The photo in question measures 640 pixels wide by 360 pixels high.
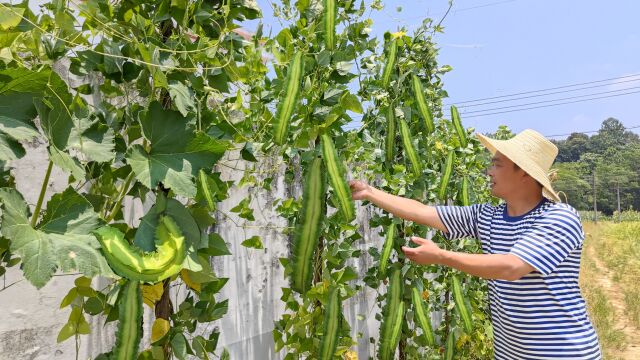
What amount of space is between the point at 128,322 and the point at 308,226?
1.66 ft

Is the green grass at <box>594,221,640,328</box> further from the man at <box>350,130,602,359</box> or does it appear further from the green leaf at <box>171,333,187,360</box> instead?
the green leaf at <box>171,333,187,360</box>

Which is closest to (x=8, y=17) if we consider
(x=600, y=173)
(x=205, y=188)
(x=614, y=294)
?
(x=205, y=188)

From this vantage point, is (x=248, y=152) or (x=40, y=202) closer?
(x=40, y=202)

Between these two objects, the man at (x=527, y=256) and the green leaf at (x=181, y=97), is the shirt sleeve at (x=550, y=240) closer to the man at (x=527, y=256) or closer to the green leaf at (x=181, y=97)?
the man at (x=527, y=256)

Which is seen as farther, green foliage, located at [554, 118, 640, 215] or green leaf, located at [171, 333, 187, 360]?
green foliage, located at [554, 118, 640, 215]

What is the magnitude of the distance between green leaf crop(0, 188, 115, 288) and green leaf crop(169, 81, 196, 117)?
24cm

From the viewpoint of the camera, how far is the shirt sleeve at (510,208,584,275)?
165 centimetres

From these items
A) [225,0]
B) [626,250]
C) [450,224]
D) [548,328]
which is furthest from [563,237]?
[626,250]

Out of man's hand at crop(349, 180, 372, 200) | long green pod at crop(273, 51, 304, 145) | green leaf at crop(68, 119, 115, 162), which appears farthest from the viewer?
man's hand at crop(349, 180, 372, 200)

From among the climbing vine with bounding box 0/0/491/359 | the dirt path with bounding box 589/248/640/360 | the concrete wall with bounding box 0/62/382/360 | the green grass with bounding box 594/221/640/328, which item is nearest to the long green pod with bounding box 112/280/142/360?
the climbing vine with bounding box 0/0/491/359

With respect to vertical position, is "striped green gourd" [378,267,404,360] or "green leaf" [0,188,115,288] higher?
"green leaf" [0,188,115,288]

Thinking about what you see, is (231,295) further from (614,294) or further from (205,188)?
(614,294)

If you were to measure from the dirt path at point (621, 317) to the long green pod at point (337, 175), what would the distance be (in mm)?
4836

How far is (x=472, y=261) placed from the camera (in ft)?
5.18
